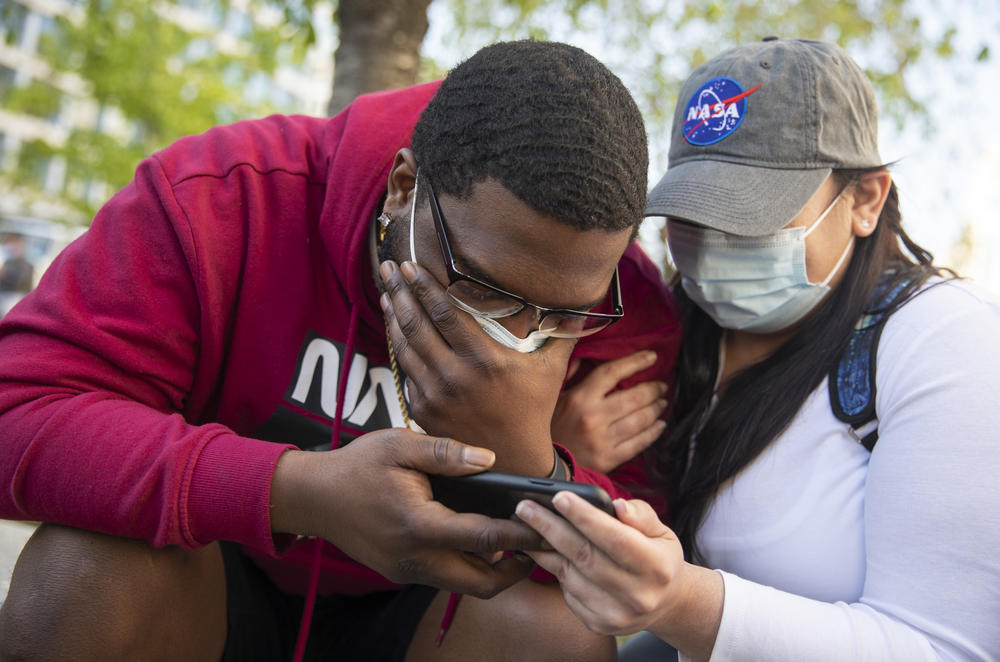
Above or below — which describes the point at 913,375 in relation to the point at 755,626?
above

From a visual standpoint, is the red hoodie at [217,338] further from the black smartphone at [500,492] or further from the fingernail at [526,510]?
the fingernail at [526,510]

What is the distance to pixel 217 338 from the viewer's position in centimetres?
201

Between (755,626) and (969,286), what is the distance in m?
1.11

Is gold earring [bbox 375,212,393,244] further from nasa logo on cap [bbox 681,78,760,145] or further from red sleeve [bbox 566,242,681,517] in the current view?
nasa logo on cap [bbox 681,78,760,145]

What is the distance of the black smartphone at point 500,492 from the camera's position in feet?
4.83

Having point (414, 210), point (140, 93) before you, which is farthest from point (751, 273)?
point (140, 93)

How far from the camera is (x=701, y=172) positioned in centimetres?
227

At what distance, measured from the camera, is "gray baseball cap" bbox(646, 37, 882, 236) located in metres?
2.19

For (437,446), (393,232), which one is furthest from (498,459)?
(393,232)

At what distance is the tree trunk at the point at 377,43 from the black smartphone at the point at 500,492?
292 centimetres

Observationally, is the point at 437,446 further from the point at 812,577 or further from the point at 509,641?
the point at 812,577

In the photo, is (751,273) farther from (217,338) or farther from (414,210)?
(217,338)

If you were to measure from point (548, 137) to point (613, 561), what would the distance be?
34.6 inches

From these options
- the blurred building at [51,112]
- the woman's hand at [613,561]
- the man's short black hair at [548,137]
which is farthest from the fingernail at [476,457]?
the blurred building at [51,112]
